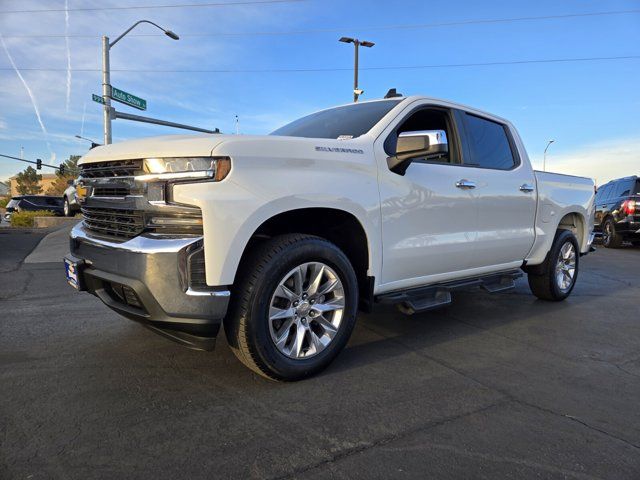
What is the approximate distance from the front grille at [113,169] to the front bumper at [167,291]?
16.3 inches

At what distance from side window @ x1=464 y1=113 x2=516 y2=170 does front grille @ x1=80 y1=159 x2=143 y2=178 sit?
282 cm

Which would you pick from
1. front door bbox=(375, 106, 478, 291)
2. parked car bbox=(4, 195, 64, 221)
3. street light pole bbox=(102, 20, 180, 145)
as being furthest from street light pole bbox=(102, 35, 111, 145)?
front door bbox=(375, 106, 478, 291)

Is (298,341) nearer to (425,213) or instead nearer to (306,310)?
(306,310)

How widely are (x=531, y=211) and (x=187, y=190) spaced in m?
3.69

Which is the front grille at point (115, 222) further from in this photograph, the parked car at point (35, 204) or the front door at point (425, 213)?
the parked car at point (35, 204)

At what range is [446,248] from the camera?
147 inches

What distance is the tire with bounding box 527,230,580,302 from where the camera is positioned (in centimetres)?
525

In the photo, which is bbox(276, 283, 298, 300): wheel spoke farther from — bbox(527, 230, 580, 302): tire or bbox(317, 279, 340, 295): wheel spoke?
bbox(527, 230, 580, 302): tire

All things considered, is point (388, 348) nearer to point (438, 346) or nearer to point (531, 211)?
point (438, 346)

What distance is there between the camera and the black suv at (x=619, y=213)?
38.7ft

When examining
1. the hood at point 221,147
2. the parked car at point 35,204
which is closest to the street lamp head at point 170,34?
the parked car at point 35,204

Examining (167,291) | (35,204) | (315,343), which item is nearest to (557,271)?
(315,343)

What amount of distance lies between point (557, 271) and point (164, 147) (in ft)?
15.4

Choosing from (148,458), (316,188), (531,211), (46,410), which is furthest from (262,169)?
(531,211)
